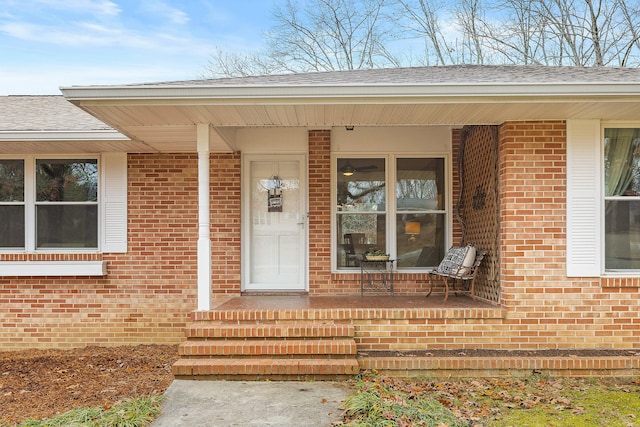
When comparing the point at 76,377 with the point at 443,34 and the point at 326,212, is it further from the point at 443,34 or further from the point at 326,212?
the point at 443,34

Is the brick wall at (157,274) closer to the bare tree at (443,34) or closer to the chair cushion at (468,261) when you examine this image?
the chair cushion at (468,261)

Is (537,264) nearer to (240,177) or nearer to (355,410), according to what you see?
(355,410)

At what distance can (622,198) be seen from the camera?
5.76 metres

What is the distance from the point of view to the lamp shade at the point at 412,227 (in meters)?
7.50

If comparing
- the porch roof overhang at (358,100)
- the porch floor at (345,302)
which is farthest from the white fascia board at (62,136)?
the porch floor at (345,302)

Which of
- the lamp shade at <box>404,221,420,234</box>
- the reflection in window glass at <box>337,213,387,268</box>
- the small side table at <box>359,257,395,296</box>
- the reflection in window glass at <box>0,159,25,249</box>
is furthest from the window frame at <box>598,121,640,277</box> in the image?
the reflection in window glass at <box>0,159,25,249</box>

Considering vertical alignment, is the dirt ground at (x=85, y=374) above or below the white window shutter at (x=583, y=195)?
below

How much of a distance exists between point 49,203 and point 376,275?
15.5 feet

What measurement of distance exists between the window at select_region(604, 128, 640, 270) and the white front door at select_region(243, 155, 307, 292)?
3.81m

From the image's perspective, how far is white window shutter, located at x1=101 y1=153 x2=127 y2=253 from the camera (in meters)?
7.37

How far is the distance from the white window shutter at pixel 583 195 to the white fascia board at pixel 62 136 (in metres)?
5.21

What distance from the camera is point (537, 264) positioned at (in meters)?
5.66

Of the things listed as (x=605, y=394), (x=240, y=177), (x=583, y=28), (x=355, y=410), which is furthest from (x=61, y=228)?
(x=583, y=28)

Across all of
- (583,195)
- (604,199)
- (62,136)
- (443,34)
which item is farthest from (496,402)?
(443,34)
